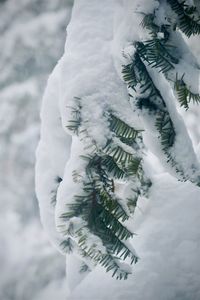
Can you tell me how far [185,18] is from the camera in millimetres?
1802

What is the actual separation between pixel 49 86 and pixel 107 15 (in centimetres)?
87

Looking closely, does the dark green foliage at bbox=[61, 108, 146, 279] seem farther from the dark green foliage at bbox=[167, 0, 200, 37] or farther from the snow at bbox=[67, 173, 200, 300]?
the dark green foliage at bbox=[167, 0, 200, 37]

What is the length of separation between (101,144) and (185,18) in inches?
33.8

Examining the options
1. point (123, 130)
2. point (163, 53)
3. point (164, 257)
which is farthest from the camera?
point (164, 257)

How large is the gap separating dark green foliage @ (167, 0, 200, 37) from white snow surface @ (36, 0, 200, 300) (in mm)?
137

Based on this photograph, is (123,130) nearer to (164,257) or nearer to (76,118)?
(76,118)

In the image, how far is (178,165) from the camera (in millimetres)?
1831

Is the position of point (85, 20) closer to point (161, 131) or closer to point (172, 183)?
point (161, 131)

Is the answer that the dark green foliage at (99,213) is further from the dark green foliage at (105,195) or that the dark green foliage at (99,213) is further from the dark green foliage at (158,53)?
the dark green foliage at (158,53)

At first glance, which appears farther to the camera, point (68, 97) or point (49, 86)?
point (49, 86)

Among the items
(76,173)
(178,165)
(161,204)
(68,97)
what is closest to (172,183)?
(161,204)

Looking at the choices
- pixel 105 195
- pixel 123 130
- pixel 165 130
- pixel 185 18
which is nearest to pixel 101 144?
pixel 123 130

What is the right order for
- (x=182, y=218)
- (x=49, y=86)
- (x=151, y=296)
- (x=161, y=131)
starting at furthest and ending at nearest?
1. (x=49, y=86)
2. (x=182, y=218)
3. (x=151, y=296)
4. (x=161, y=131)

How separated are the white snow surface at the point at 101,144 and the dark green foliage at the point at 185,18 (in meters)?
0.14
